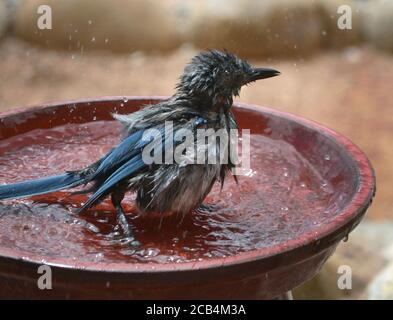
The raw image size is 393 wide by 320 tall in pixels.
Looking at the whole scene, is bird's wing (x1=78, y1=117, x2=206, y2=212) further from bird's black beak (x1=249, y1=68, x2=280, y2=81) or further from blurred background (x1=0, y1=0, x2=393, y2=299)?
blurred background (x1=0, y1=0, x2=393, y2=299)

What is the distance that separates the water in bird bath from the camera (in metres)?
2.35

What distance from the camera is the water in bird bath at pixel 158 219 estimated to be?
235 centimetres

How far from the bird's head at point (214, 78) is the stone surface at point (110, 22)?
5.09m

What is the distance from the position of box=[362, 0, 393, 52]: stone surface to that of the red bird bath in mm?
5052

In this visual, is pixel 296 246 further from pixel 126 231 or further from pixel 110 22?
pixel 110 22

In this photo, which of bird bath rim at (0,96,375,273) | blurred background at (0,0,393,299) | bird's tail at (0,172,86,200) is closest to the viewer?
bird bath rim at (0,96,375,273)

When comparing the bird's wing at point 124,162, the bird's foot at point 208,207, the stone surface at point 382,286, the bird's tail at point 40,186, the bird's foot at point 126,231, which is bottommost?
the stone surface at point 382,286

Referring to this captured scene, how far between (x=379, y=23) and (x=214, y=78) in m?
5.75

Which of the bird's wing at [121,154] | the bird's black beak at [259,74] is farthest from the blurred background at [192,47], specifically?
the bird's wing at [121,154]

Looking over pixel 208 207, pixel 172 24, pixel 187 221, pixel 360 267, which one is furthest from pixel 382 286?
pixel 172 24

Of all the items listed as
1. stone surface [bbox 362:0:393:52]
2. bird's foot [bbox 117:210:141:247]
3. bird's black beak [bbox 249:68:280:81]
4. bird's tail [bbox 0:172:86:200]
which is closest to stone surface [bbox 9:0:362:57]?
stone surface [bbox 362:0:393:52]

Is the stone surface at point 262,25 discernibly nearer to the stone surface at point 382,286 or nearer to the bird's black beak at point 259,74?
the stone surface at point 382,286
